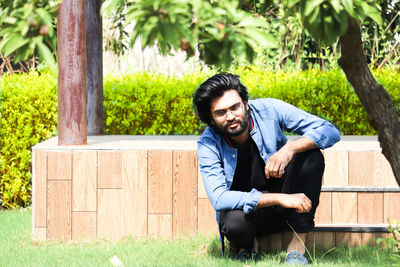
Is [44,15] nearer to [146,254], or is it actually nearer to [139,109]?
[146,254]

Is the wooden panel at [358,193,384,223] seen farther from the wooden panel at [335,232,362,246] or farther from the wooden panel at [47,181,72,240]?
the wooden panel at [47,181,72,240]

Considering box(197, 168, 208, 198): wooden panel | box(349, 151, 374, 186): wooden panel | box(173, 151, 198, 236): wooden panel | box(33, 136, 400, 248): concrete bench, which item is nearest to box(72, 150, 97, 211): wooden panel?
box(33, 136, 400, 248): concrete bench

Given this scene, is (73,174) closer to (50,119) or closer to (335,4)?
(50,119)

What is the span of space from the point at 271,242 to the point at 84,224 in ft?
4.41

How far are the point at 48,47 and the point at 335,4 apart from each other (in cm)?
81

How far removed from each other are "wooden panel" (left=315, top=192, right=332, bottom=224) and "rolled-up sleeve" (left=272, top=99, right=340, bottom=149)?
75cm

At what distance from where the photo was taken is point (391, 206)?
4613 mm

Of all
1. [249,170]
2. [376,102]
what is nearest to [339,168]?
[249,170]

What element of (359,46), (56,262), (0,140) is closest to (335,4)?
(359,46)

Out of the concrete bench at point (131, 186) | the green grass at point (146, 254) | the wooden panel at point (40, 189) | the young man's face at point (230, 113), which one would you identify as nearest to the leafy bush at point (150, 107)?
the concrete bench at point (131, 186)

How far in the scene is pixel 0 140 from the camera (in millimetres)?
6332

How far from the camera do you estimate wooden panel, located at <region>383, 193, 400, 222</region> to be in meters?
4.61

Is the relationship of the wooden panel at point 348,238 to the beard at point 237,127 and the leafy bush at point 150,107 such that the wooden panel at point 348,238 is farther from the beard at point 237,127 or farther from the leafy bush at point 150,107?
the leafy bush at point 150,107

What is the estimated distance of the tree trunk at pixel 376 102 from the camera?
10.5 feet
